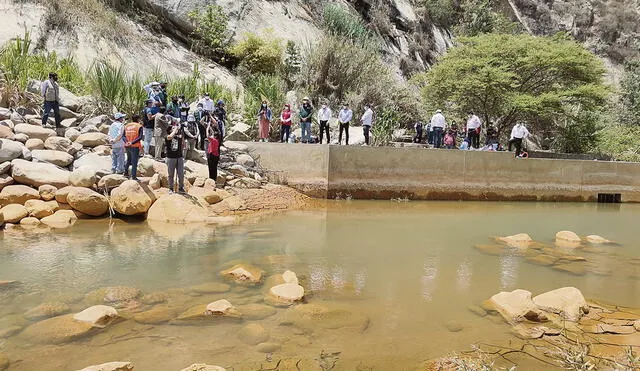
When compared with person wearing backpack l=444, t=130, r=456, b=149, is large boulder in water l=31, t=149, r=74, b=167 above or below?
below

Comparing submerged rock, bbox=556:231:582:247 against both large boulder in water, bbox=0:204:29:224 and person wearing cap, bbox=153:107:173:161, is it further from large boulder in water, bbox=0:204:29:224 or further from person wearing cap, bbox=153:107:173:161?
large boulder in water, bbox=0:204:29:224

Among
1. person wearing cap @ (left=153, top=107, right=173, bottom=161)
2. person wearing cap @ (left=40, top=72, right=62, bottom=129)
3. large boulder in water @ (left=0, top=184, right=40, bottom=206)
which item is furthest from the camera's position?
person wearing cap @ (left=40, top=72, right=62, bottom=129)

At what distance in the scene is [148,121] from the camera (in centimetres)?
1161

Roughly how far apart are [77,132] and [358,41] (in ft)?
49.6

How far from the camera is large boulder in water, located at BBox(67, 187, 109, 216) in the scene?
8852mm

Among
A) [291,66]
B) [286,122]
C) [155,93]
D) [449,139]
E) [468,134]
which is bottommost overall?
[449,139]

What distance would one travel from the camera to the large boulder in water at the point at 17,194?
8.56 metres

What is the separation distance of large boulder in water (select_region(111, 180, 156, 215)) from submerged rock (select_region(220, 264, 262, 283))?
389 cm

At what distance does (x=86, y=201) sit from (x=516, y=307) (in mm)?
7775

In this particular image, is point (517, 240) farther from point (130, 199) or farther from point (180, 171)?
point (130, 199)

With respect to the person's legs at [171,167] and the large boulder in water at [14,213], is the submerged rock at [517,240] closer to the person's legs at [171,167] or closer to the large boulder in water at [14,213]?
the person's legs at [171,167]

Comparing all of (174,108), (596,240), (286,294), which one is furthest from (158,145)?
(596,240)

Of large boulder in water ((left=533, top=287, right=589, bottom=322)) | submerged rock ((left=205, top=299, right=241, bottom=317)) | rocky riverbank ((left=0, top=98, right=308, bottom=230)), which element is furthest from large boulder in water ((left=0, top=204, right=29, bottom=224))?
large boulder in water ((left=533, top=287, right=589, bottom=322))

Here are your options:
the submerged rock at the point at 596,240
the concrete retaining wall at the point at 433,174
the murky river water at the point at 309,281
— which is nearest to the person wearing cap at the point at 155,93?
the concrete retaining wall at the point at 433,174
